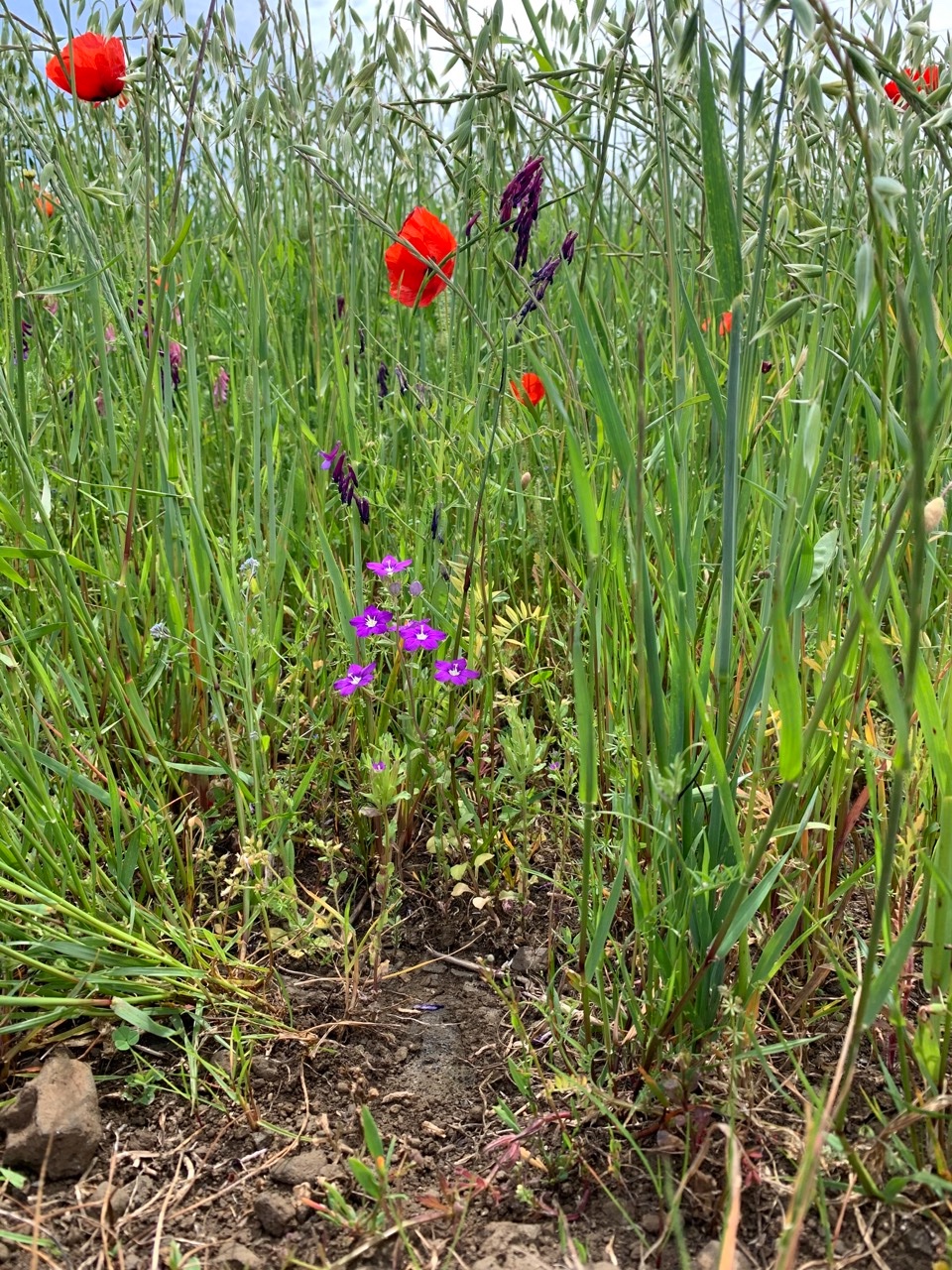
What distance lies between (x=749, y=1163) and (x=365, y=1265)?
40cm

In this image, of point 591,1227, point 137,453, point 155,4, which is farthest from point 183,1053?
point 155,4

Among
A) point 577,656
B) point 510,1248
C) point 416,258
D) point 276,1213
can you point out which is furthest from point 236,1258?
point 416,258

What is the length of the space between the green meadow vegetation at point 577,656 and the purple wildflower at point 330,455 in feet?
0.22

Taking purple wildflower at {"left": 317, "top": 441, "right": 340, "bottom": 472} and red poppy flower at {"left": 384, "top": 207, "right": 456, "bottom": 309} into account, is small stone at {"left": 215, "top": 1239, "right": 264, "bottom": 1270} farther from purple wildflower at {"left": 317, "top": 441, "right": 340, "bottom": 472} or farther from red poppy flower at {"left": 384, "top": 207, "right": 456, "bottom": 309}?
red poppy flower at {"left": 384, "top": 207, "right": 456, "bottom": 309}

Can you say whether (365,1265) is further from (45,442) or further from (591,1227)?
(45,442)

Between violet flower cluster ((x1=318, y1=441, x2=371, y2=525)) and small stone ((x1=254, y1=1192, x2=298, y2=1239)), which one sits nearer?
small stone ((x1=254, y1=1192, x2=298, y2=1239))

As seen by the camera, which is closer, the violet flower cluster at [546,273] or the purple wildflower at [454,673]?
the violet flower cluster at [546,273]

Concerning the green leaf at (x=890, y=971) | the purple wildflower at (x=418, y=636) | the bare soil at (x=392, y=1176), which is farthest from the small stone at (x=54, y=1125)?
the green leaf at (x=890, y=971)

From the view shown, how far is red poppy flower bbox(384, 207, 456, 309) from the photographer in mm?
1677

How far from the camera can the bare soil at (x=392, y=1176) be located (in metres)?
0.92

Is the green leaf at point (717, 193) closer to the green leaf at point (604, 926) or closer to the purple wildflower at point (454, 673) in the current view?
the green leaf at point (604, 926)

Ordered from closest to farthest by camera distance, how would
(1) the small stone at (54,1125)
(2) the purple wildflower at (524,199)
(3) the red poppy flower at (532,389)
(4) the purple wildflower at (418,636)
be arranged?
(1) the small stone at (54,1125), (2) the purple wildflower at (524,199), (4) the purple wildflower at (418,636), (3) the red poppy flower at (532,389)

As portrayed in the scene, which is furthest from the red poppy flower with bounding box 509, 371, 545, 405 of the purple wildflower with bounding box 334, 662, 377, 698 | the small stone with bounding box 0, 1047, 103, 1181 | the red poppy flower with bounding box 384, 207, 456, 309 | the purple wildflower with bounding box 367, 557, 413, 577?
the small stone with bounding box 0, 1047, 103, 1181

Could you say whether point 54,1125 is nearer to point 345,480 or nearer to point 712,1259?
point 712,1259
